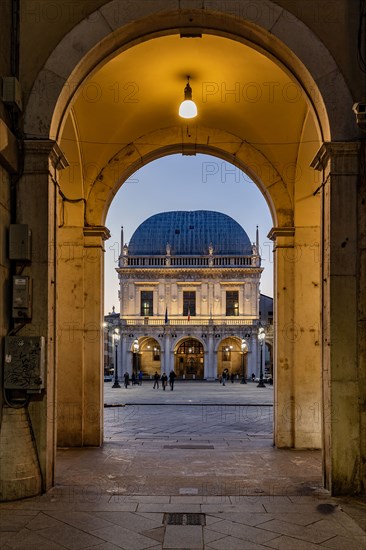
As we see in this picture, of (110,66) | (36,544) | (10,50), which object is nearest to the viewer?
(36,544)

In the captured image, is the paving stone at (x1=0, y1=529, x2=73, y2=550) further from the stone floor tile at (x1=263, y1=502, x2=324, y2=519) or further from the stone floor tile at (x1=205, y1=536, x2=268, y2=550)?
the stone floor tile at (x1=263, y1=502, x2=324, y2=519)

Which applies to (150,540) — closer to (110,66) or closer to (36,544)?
(36,544)

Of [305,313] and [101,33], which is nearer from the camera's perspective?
[101,33]

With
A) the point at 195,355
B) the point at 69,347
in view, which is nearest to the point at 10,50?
the point at 69,347

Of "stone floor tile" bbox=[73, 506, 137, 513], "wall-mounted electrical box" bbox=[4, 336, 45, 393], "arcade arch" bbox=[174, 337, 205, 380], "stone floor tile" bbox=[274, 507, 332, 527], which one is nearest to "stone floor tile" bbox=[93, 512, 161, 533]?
"stone floor tile" bbox=[73, 506, 137, 513]

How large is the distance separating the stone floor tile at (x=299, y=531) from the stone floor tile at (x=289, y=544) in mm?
94

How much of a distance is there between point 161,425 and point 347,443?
364 inches

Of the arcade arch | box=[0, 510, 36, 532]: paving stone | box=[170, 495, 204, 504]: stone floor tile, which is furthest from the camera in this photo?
the arcade arch

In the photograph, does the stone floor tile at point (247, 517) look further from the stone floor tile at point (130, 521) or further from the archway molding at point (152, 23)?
the archway molding at point (152, 23)

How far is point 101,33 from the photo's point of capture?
7742mm

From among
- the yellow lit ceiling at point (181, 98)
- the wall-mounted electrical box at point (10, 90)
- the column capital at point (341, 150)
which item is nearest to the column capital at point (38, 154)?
the wall-mounted electrical box at point (10, 90)

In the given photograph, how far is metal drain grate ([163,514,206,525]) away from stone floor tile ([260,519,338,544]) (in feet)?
2.25

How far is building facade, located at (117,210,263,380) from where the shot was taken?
56625mm

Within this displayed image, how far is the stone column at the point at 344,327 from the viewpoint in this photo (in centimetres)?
738
